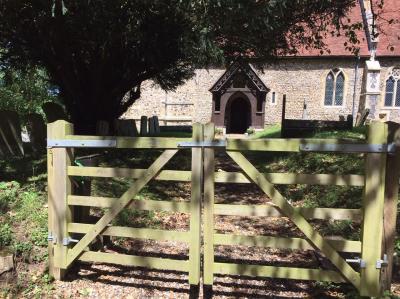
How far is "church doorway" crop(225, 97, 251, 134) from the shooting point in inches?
1282

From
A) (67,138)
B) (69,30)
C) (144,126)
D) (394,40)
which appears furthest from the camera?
(394,40)

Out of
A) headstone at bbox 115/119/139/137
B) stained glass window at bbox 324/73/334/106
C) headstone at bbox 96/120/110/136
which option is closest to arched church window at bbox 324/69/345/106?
stained glass window at bbox 324/73/334/106

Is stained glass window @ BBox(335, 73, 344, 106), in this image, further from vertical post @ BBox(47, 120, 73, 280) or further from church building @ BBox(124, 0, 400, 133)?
vertical post @ BBox(47, 120, 73, 280)

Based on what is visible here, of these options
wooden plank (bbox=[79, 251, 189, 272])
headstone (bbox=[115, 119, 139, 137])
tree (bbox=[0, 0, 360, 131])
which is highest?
tree (bbox=[0, 0, 360, 131])

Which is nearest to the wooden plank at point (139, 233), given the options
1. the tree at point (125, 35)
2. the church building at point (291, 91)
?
the tree at point (125, 35)

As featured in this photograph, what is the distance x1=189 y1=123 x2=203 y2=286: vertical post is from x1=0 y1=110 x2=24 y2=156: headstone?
732 centimetres

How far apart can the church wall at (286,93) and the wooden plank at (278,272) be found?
28494 millimetres

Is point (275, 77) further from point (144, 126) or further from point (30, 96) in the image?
point (30, 96)

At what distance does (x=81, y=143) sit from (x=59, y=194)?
0.64 meters

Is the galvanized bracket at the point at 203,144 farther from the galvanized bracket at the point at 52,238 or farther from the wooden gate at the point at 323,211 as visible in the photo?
the galvanized bracket at the point at 52,238

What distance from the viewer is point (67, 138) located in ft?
14.5

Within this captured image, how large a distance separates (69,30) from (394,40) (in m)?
28.8

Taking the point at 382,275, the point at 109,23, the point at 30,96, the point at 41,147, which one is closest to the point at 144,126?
the point at 30,96

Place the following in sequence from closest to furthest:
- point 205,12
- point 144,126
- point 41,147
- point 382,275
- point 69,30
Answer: point 382,275
point 205,12
point 69,30
point 41,147
point 144,126
